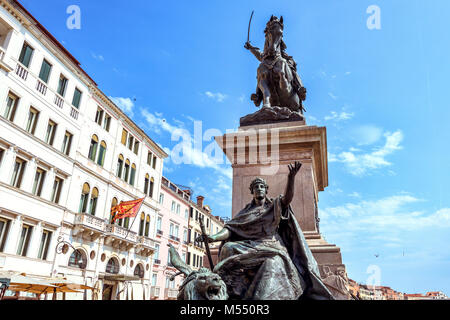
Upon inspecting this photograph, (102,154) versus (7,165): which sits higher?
(102,154)

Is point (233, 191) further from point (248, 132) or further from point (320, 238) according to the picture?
point (320, 238)

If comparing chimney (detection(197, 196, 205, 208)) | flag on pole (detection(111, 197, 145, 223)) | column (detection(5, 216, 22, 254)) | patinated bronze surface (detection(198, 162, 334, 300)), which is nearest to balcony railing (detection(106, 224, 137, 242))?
flag on pole (detection(111, 197, 145, 223))

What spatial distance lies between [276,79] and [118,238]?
2454cm

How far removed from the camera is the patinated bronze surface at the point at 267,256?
3.48 metres

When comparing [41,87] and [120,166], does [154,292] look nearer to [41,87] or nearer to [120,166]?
[120,166]

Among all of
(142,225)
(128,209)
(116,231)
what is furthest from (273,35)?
(142,225)

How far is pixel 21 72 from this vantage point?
20656 mm

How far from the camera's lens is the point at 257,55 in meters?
7.88

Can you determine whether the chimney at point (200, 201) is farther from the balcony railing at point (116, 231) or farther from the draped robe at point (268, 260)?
the draped robe at point (268, 260)

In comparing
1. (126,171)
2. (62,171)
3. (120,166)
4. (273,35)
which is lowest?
(273,35)

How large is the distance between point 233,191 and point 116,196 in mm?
26219

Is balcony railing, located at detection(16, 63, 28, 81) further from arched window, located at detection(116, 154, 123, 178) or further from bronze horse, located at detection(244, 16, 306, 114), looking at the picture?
bronze horse, located at detection(244, 16, 306, 114)

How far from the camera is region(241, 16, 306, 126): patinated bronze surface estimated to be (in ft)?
23.4
